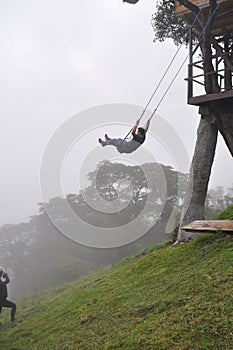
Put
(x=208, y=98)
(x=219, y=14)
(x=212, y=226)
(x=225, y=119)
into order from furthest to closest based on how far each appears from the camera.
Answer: (x=219, y=14) < (x=225, y=119) < (x=208, y=98) < (x=212, y=226)

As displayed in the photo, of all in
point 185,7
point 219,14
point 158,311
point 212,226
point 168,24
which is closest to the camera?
point 158,311

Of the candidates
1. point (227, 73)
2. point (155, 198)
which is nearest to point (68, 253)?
point (155, 198)

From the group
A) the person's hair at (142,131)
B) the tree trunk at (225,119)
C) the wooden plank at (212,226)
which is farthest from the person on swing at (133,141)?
the wooden plank at (212,226)

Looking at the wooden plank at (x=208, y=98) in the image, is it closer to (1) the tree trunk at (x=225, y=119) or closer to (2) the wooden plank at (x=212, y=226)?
(1) the tree trunk at (x=225, y=119)

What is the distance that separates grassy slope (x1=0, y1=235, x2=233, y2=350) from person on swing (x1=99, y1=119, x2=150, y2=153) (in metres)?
2.61

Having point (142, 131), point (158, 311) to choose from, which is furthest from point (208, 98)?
point (158, 311)

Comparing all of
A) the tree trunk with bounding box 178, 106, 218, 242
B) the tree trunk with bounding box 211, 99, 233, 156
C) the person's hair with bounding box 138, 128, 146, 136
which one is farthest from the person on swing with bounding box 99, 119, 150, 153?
the tree trunk with bounding box 211, 99, 233, 156

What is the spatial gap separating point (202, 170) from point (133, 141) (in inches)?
71.3

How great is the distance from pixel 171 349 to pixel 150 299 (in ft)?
5.11

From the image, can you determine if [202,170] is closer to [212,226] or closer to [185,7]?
[212,226]

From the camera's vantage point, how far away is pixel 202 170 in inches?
317

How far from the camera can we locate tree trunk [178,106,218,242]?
8031mm

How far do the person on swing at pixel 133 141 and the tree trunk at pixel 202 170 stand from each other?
4.70 feet

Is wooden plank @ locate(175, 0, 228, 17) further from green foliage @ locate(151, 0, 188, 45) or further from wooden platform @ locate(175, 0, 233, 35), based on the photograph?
green foliage @ locate(151, 0, 188, 45)
